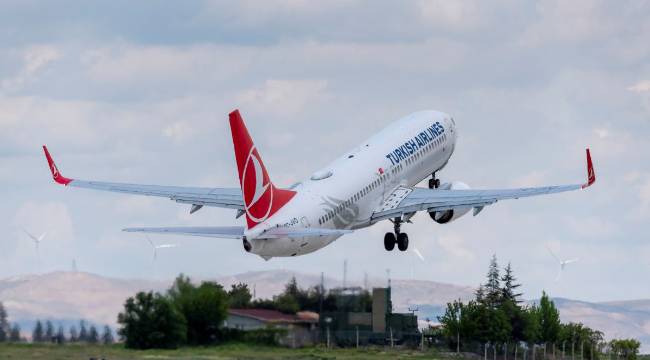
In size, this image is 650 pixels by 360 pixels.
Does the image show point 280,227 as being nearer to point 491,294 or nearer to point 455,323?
point 455,323

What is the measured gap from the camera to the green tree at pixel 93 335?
259ft

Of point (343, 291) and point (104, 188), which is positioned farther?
point (104, 188)

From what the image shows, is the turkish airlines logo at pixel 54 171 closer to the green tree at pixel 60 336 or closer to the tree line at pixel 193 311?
the tree line at pixel 193 311

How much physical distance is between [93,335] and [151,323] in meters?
2.98

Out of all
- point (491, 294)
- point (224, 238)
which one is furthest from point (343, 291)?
point (491, 294)

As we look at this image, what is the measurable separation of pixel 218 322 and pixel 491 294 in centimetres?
4560

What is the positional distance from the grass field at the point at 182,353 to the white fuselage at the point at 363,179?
5274 millimetres

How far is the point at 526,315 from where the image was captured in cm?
11712

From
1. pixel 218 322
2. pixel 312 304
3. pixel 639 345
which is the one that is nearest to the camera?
pixel 218 322

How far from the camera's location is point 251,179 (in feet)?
283

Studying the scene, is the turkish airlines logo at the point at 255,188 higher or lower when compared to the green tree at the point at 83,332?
higher

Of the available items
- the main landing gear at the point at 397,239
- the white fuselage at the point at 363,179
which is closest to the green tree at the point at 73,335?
the white fuselage at the point at 363,179

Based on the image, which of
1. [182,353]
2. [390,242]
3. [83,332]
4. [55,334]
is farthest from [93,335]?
[390,242]

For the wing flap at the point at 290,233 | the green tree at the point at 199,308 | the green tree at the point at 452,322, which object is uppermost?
the wing flap at the point at 290,233
